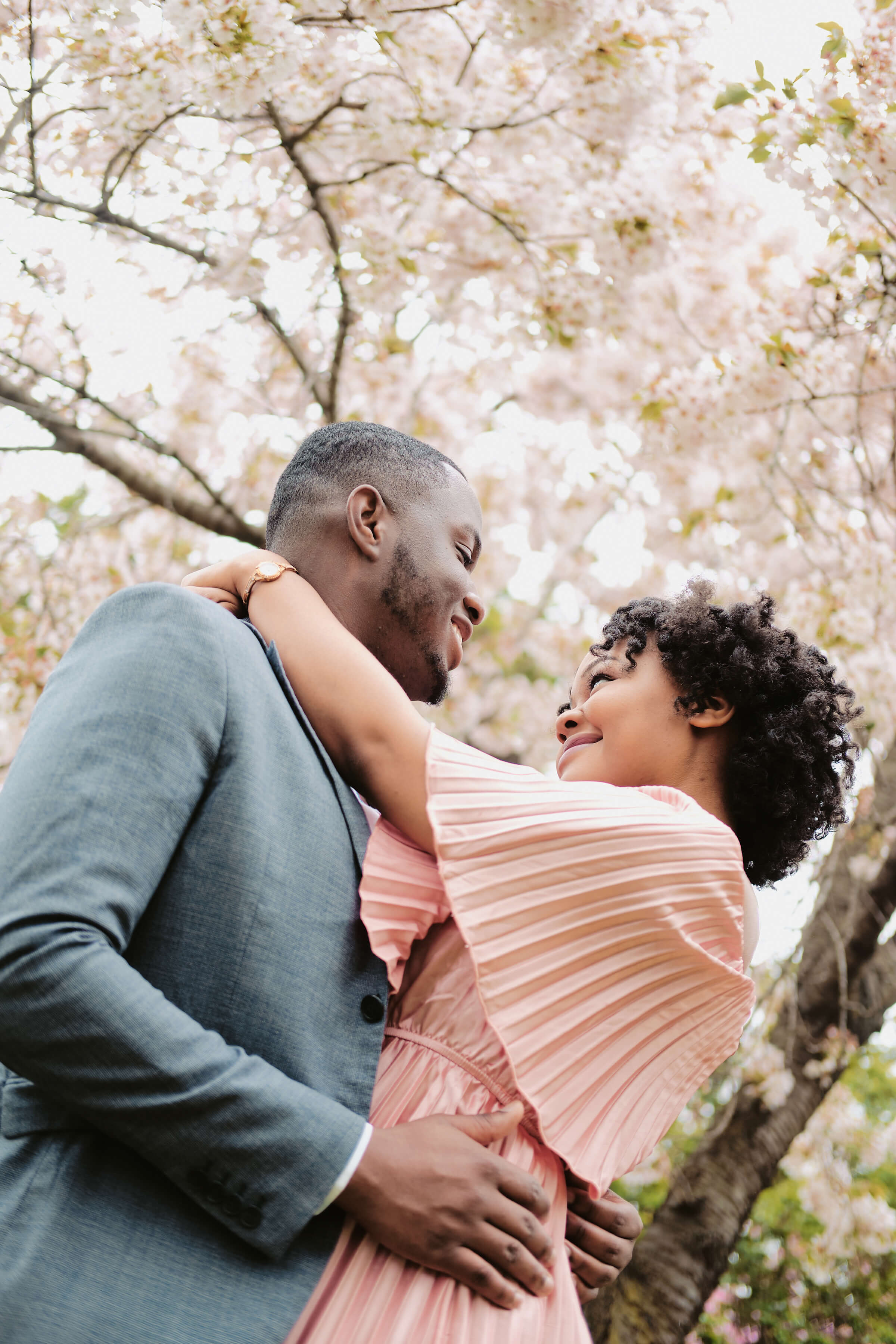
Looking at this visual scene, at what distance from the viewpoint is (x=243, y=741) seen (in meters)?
1.37

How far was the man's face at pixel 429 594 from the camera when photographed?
1893mm

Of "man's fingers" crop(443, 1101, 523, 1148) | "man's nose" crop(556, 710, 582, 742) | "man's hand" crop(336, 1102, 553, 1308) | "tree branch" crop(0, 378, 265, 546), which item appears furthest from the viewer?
"tree branch" crop(0, 378, 265, 546)

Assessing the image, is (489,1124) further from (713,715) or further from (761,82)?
(761,82)

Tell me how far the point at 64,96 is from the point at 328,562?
238cm

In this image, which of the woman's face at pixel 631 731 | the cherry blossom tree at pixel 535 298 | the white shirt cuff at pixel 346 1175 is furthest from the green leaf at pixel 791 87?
the white shirt cuff at pixel 346 1175

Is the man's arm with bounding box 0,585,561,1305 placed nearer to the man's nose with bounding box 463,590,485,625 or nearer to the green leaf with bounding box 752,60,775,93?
the man's nose with bounding box 463,590,485,625

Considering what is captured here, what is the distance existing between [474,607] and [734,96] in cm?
223

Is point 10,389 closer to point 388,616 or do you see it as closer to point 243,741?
point 388,616

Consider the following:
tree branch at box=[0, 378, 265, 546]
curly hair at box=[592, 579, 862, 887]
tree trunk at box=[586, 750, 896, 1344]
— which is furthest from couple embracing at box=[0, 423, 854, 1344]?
tree branch at box=[0, 378, 265, 546]

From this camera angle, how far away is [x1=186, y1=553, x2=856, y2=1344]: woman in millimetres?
1395

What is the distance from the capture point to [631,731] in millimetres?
2086

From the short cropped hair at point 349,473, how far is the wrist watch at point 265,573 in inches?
6.4

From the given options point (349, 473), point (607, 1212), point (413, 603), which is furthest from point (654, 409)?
point (607, 1212)

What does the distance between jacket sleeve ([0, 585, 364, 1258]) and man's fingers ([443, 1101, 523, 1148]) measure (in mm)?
168
